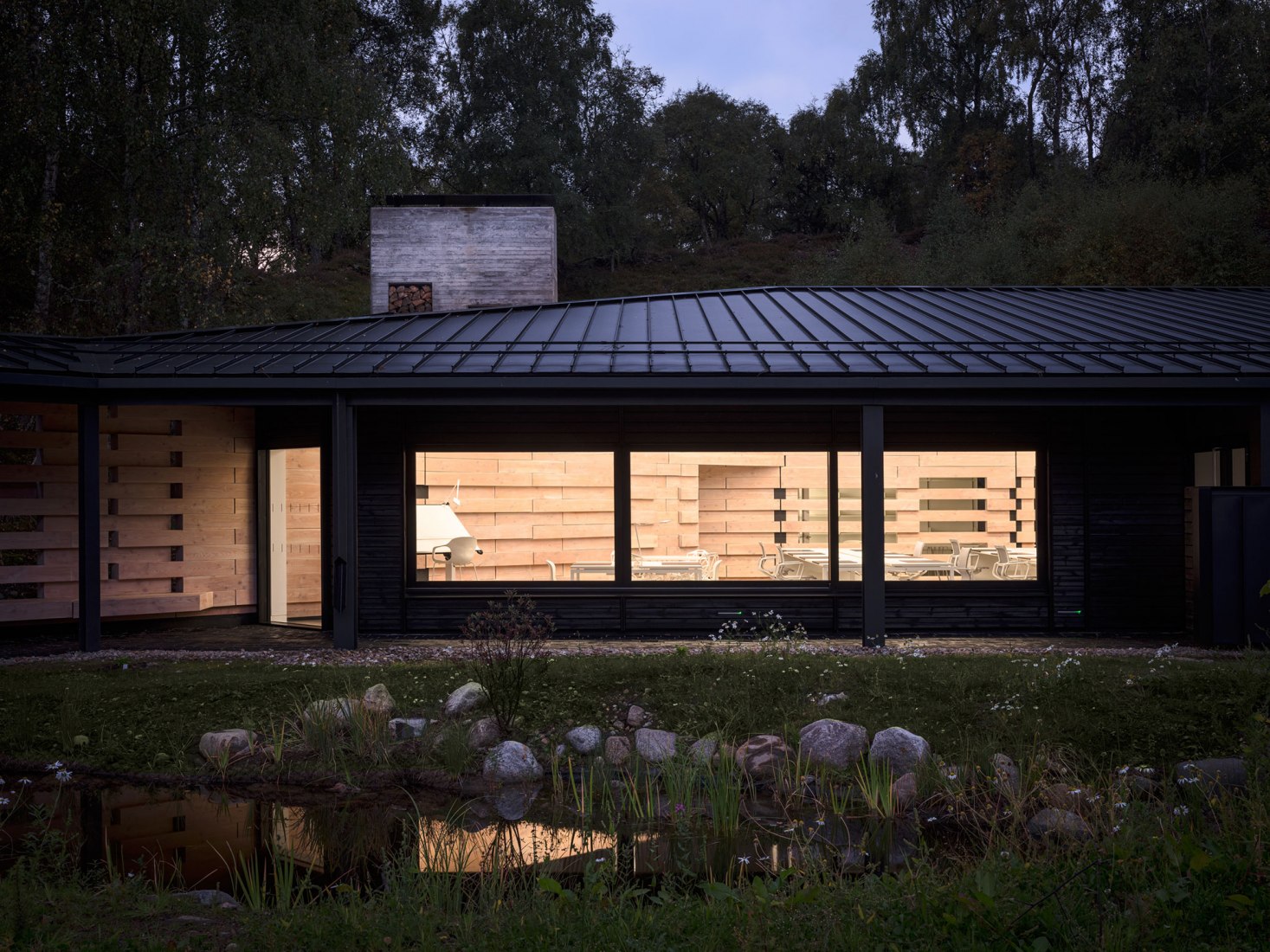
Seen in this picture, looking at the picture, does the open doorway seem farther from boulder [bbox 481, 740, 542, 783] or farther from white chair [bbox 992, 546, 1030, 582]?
white chair [bbox 992, 546, 1030, 582]

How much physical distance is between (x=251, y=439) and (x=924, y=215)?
29.0 meters

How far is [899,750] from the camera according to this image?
6180 millimetres

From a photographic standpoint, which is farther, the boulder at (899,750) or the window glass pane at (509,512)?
the window glass pane at (509,512)

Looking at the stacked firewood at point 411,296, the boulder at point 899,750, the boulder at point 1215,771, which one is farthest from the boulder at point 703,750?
the stacked firewood at point 411,296

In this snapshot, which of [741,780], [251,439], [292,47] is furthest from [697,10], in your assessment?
[741,780]

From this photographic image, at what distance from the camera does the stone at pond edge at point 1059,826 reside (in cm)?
492

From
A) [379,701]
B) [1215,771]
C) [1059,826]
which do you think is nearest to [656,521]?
[379,701]

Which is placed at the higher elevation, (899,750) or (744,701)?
(744,701)

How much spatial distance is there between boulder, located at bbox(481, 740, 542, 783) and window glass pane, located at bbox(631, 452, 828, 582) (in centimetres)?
484

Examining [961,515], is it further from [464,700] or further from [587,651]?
[464,700]

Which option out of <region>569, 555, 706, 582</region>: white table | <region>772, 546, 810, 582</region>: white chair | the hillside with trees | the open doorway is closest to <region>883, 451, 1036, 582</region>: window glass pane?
<region>772, 546, 810, 582</region>: white chair

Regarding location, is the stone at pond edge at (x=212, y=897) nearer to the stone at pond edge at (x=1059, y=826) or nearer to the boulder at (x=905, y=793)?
the boulder at (x=905, y=793)

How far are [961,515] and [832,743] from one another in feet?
18.6

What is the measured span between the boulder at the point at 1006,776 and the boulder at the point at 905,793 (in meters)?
0.42
